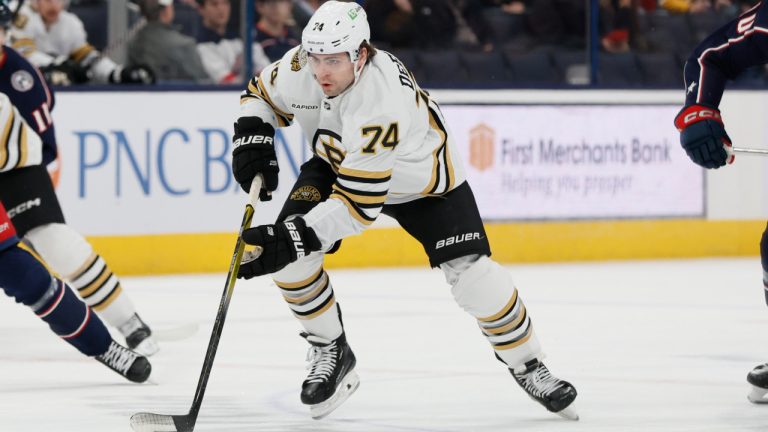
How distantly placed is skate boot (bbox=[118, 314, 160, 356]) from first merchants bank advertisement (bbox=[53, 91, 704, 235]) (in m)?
2.46

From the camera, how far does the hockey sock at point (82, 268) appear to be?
429 cm

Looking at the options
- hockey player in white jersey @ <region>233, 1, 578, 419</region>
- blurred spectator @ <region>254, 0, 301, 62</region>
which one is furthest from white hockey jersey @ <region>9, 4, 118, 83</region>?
hockey player in white jersey @ <region>233, 1, 578, 419</region>

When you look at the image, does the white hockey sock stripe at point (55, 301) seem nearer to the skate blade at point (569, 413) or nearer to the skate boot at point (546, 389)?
the skate boot at point (546, 389)

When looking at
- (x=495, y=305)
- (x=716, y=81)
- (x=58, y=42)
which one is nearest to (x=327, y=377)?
(x=495, y=305)

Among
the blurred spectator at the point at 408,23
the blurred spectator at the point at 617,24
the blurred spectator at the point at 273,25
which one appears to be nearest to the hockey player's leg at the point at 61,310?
the blurred spectator at the point at 273,25

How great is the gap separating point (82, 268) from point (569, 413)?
1613 mm

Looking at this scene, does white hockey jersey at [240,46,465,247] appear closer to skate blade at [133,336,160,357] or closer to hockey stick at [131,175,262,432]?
hockey stick at [131,175,262,432]

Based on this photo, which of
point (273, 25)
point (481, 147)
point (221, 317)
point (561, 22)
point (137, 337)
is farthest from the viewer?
point (561, 22)

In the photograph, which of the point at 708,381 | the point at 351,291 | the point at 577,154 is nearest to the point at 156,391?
the point at 708,381

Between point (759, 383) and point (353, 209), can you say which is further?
point (759, 383)

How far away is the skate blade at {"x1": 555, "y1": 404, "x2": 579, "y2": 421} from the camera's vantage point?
351 centimetres

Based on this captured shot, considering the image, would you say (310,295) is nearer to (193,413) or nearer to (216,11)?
(193,413)

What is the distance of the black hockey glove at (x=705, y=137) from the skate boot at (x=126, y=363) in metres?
1.58

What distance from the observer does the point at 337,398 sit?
3594mm
